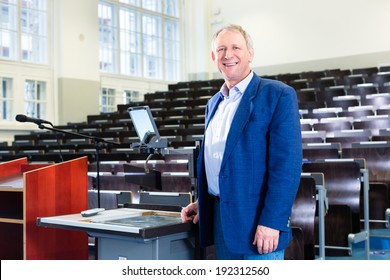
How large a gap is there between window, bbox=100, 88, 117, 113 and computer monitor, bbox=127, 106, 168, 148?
27.7ft

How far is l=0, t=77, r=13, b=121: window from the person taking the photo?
843 centimetres

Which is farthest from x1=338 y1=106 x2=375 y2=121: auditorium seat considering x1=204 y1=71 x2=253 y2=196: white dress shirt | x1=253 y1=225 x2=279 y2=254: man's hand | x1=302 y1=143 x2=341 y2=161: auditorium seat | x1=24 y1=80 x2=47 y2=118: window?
x1=24 y1=80 x2=47 y2=118: window

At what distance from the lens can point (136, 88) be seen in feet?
35.7

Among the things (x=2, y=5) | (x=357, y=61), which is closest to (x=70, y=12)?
(x=2, y=5)

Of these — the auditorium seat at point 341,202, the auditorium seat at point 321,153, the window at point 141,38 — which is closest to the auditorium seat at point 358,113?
the auditorium seat at point 321,153

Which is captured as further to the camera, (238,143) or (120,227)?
(120,227)

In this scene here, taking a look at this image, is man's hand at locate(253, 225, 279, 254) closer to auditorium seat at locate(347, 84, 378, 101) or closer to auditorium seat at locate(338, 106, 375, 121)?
auditorium seat at locate(338, 106, 375, 121)

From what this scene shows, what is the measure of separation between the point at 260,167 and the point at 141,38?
10048mm

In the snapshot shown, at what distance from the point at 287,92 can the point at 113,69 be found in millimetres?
9278

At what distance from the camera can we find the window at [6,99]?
8430 mm

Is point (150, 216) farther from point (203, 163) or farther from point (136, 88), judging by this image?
point (136, 88)

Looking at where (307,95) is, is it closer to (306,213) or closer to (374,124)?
(374,124)

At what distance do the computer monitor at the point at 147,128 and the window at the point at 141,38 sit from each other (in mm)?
8536
